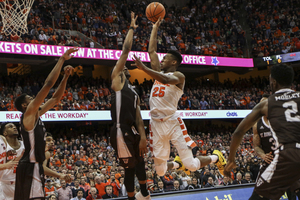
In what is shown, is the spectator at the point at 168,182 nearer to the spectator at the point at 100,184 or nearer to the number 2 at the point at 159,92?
the spectator at the point at 100,184

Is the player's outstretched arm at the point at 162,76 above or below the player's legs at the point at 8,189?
above

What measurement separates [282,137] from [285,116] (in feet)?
0.72

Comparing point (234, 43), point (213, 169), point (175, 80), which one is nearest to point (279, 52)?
point (234, 43)

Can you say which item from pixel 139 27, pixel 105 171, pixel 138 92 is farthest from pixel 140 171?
pixel 139 27

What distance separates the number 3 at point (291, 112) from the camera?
11.0ft

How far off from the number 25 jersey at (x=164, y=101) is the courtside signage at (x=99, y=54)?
12787 millimetres

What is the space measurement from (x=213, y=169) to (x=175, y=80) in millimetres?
7231

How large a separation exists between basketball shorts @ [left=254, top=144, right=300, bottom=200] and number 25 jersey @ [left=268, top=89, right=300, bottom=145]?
0.10 meters

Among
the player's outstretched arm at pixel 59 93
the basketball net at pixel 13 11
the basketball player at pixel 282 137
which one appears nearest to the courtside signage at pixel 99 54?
the basketball net at pixel 13 11

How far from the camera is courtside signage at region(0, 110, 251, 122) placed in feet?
48.5

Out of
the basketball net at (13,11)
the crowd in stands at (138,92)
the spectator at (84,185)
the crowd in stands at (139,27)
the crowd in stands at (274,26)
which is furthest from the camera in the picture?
the crowd in stands at (274,26)

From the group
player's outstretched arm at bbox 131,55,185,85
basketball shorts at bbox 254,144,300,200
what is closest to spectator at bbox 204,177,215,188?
player's outstretched arm at bbox 131,55,185,85

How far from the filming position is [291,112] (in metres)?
3.36

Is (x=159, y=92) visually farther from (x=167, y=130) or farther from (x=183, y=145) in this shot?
(x=183, y=145)
